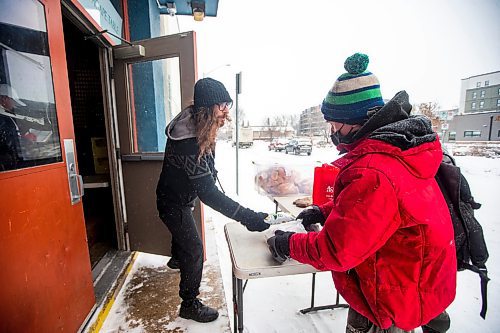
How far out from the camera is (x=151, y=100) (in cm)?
370

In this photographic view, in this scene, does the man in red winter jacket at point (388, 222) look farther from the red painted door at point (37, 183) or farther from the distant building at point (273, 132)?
the distant building at point (273, 132)

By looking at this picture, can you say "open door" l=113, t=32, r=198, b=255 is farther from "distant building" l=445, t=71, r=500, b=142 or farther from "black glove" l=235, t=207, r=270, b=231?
"distant building" l=445, t=71, r=500, b=142

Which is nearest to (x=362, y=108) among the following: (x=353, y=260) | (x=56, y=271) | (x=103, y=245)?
(x=353, y=260)

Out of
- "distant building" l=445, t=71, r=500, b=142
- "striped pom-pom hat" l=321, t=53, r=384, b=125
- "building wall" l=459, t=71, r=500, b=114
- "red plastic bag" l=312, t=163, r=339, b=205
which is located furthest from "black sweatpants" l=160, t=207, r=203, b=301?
"building wall" l=459, t=71, r=500, b=114

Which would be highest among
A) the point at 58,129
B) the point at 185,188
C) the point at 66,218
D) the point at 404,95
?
the point at 404,95

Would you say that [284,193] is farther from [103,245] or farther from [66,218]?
[66,218]

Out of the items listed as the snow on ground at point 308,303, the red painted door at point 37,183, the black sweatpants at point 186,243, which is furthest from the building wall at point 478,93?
the red painted door at point 37,183

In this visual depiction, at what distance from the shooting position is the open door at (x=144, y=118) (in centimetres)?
278

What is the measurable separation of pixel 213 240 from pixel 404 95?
3.20 metres

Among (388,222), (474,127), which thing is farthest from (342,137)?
(474,127)

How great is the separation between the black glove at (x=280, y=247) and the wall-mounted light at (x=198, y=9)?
4.59 m

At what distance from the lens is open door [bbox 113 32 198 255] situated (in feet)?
9.12

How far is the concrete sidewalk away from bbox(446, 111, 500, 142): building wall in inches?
939

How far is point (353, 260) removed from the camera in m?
1.03
